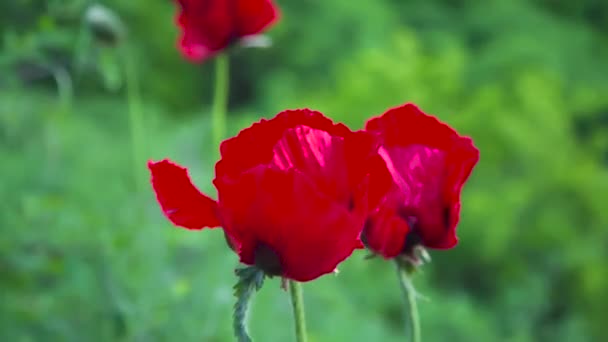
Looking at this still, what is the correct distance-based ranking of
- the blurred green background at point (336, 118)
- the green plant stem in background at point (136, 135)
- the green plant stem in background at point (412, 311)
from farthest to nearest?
the green plant stem in background at point (136, 135), the blurred green background at point (336, 118), the green plant stem in background at point (412, 311)

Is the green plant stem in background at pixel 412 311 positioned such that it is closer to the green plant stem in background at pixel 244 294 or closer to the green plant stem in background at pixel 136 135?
the green plant stem in background at pixel 244 294

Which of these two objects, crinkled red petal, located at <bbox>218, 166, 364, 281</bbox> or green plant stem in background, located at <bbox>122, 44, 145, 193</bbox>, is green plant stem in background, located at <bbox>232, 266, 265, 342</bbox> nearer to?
crinkled red petal, located at <bbox>218, 166, 364, 281</bbox>

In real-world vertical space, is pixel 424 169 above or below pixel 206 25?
below

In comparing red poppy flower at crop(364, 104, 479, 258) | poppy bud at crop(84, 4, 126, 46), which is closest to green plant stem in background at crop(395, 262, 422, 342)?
red poppy flower at crop(364, 104, 479, 258)

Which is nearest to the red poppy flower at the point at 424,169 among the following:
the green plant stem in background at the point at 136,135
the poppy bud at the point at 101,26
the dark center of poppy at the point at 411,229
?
the dark center of poppy at the point at 411,229

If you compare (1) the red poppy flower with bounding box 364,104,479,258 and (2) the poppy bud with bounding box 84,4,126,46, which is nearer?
(1) the red poppy flower with bounding box 364,104,479,258

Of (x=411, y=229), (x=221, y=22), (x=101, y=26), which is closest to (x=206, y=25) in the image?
(x=221, y=22)

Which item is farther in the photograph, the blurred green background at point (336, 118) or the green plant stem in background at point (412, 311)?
the blurred green background at point (336, 118)

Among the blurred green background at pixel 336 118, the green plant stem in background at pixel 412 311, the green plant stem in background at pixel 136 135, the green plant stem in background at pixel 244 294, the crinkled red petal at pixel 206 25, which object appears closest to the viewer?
the green plant stem in background at pixel 244 294

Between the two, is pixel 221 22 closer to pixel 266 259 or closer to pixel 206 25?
pixel 206 25
